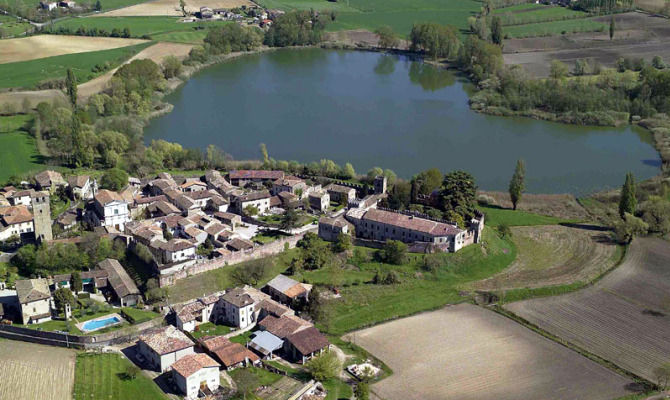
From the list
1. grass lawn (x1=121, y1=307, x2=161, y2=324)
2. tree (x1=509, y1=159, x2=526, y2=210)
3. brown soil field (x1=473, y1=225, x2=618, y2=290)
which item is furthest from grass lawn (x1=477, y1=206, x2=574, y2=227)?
grass lawn (x1=121, y1=307, x2=161, y2=324)

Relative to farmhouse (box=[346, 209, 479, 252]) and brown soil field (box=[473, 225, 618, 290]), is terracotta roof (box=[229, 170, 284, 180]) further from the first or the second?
brown soil field (box=[473, 225, 618, 290])

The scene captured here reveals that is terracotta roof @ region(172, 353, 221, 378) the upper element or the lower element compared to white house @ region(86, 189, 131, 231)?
lower

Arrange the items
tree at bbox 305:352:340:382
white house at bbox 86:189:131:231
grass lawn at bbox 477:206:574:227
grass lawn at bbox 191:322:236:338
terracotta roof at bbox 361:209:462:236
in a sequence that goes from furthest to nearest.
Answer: grass lawn at bbox 477:206:574:227
white house at bbox 86:189:131:231
terracotta roof at bbox 361:209:462:236
grass lawn at bbox 191:322:236:338
tree at bbox 305:352:340:382

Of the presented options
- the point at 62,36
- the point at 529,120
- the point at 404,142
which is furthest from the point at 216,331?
the point at 62,36

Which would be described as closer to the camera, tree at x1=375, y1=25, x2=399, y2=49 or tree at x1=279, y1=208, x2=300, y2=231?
tree at x1=279, y1=208, x2=300, y2=231

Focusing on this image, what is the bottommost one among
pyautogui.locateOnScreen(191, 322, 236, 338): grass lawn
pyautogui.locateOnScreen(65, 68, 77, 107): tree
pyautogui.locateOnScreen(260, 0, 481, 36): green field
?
pyautogui.locateOnScreen(191, 322, 236, 338): grass lawn

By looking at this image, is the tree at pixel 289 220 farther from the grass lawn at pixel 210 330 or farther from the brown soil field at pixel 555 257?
the brown soil field at pixel 555 257

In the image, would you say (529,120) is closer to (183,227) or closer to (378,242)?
(378,242)
